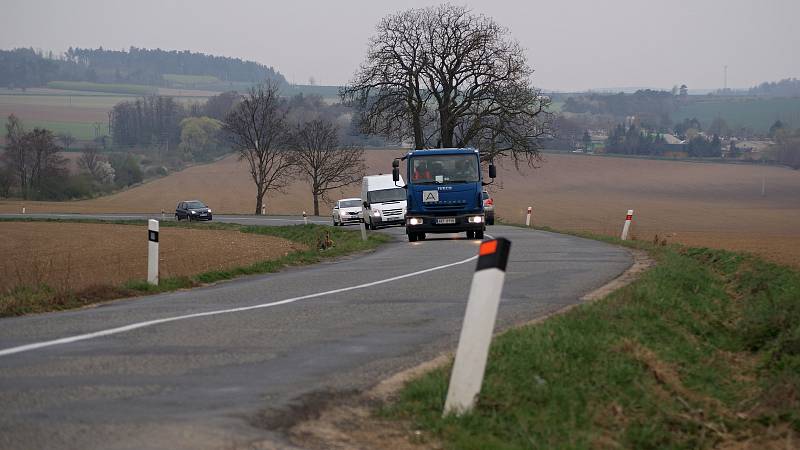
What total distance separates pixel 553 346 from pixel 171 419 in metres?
3.61

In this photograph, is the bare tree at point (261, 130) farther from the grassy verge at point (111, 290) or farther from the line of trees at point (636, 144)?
the line of trees at point (636, 144)

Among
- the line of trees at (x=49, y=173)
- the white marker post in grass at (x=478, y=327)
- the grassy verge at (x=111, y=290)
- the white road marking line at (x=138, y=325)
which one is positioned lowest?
the line of trees at (x=49, y=173)

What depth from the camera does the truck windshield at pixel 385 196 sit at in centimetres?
4131

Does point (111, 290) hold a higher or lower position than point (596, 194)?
higher

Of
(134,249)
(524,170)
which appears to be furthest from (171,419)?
(524,170)

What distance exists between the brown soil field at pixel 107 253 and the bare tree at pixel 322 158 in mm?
36640

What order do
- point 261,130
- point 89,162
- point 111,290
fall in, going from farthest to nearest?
point 89,162
point 261,130
point 111,290

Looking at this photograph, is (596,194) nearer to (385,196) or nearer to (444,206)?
(385,196)

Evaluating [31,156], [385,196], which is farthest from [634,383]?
[31,156]

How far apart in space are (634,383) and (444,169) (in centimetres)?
2287

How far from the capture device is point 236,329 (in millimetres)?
9273

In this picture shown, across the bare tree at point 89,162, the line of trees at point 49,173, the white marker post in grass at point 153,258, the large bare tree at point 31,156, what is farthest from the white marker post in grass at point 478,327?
the bare tree at point 89,162

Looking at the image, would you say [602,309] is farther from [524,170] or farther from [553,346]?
[524,170]

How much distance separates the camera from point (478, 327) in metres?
5.79
